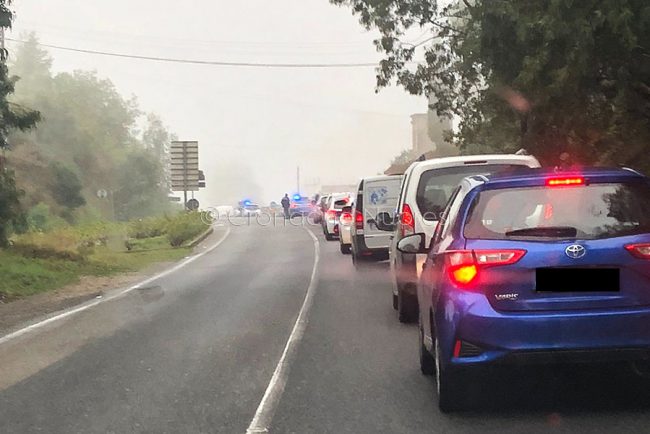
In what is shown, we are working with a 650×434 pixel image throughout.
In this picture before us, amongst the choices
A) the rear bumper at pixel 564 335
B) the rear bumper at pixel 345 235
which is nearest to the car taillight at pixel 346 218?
the rear bumper at pixel 345 235

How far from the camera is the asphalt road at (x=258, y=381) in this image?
6066 millimetres

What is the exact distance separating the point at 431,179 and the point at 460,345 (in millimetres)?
5109

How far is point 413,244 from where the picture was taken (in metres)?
7.30

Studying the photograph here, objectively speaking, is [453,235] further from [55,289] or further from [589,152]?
[589,152]

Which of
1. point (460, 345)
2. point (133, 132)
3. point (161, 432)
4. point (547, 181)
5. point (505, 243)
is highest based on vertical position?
point (133, 132)

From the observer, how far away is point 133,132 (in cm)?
10400

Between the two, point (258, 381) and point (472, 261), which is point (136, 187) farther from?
point (472, 261)

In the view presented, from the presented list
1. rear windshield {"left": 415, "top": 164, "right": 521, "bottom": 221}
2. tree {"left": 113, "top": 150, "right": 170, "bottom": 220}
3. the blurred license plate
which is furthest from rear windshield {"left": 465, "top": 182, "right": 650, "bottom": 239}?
tree {"left": 113, "top": 150, "right": 170, "bottom": 220}

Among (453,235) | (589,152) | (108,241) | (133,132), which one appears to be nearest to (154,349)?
(453,235)

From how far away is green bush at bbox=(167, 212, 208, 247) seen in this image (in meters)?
32.0

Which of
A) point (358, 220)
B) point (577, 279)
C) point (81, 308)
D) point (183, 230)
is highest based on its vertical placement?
point (183, 230)

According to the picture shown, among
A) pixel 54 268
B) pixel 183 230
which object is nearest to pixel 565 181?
pixel 54 268

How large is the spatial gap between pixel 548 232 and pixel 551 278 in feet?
0.99

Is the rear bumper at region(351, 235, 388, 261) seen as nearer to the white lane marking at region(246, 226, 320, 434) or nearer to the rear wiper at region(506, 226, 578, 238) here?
the white lane marking at region(246, 226, 320, 434)
